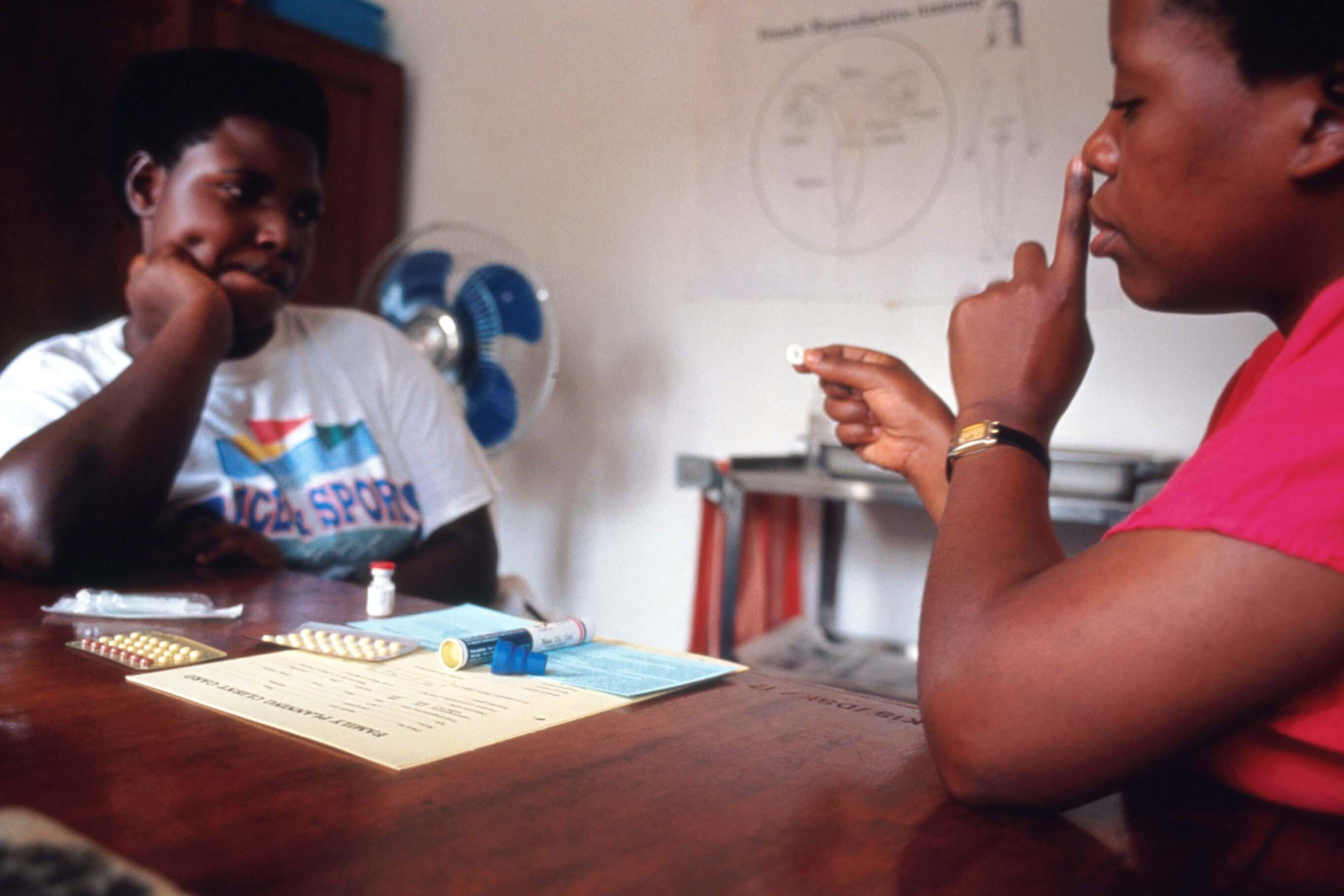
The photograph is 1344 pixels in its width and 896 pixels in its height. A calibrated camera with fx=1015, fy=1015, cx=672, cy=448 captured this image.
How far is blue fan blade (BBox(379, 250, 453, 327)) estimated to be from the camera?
2.47 meters

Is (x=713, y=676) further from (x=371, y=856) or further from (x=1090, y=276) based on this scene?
(x=1090, y=276)

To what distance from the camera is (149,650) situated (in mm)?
778

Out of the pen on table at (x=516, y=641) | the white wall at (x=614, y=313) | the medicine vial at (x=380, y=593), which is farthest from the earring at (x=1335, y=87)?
the white wall at (x=614, y=313)

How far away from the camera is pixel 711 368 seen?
8.86ft

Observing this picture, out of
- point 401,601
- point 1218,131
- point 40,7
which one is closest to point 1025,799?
point 1218,131

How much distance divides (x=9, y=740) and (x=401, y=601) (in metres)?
0.47

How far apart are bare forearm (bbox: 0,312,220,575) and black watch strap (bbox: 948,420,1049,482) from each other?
3.03ft

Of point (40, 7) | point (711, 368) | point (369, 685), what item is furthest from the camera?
point (711, 368)

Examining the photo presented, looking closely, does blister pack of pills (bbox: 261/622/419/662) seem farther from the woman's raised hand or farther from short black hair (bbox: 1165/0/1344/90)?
short black hair (bbox: 1165/0/1344/90)

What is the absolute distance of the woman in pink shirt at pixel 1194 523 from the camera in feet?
1.67

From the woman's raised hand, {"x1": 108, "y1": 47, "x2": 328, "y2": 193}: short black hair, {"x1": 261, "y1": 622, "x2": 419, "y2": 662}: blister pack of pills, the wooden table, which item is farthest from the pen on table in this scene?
{"x1": 108, "y1": 47, "x2": 328, "y2": 193}: short black hair

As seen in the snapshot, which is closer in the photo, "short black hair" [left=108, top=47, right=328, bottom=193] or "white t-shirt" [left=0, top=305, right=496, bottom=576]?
"white t-shirt" [left=0, top=305, right=496, bottom=576]

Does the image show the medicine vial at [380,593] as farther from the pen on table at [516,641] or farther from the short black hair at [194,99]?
the short black hair at [194,99]

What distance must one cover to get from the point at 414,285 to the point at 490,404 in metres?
0.37
